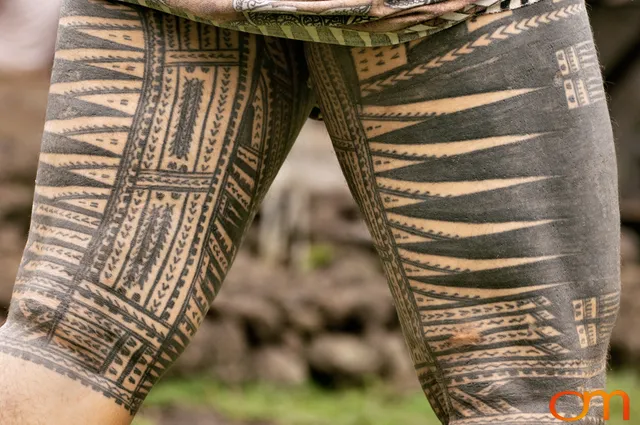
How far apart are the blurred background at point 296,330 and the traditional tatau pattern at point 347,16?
341 centimetres

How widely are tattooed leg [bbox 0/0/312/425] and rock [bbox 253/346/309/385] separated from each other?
3852 millimetres

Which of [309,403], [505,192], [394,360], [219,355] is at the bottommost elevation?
[309,403]

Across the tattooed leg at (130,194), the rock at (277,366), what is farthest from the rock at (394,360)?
the tattooed leg at (130,194)

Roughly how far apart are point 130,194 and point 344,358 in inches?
156

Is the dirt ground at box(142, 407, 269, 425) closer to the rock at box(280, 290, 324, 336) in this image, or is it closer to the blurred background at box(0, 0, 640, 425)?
the blurred background at box(0, 0, 640, 425)

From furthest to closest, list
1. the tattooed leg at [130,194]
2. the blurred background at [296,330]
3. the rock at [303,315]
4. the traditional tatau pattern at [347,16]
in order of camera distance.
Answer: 1. the rock at [303,315]
2. the blurred background at [296,330]
3. the tattooed leg at [130,194]
4. the traditional tatau pattern at [347,16]

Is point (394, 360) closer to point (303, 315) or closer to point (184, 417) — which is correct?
point (303, 315)

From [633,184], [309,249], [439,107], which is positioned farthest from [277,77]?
[633,184]

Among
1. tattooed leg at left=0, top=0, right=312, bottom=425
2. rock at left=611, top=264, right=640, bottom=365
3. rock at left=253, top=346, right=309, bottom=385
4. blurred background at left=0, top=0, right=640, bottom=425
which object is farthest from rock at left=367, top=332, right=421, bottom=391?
tattooed leg at left=0, top=0, right=312, bottom=425

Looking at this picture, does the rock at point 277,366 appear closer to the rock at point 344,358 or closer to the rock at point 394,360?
the rock at point 344,358

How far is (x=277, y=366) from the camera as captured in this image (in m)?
5.56

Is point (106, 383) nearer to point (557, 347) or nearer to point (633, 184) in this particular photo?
point (557, 347)

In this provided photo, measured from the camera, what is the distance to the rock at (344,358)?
5.57 metres

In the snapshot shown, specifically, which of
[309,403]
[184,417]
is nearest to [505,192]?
[184,417]
